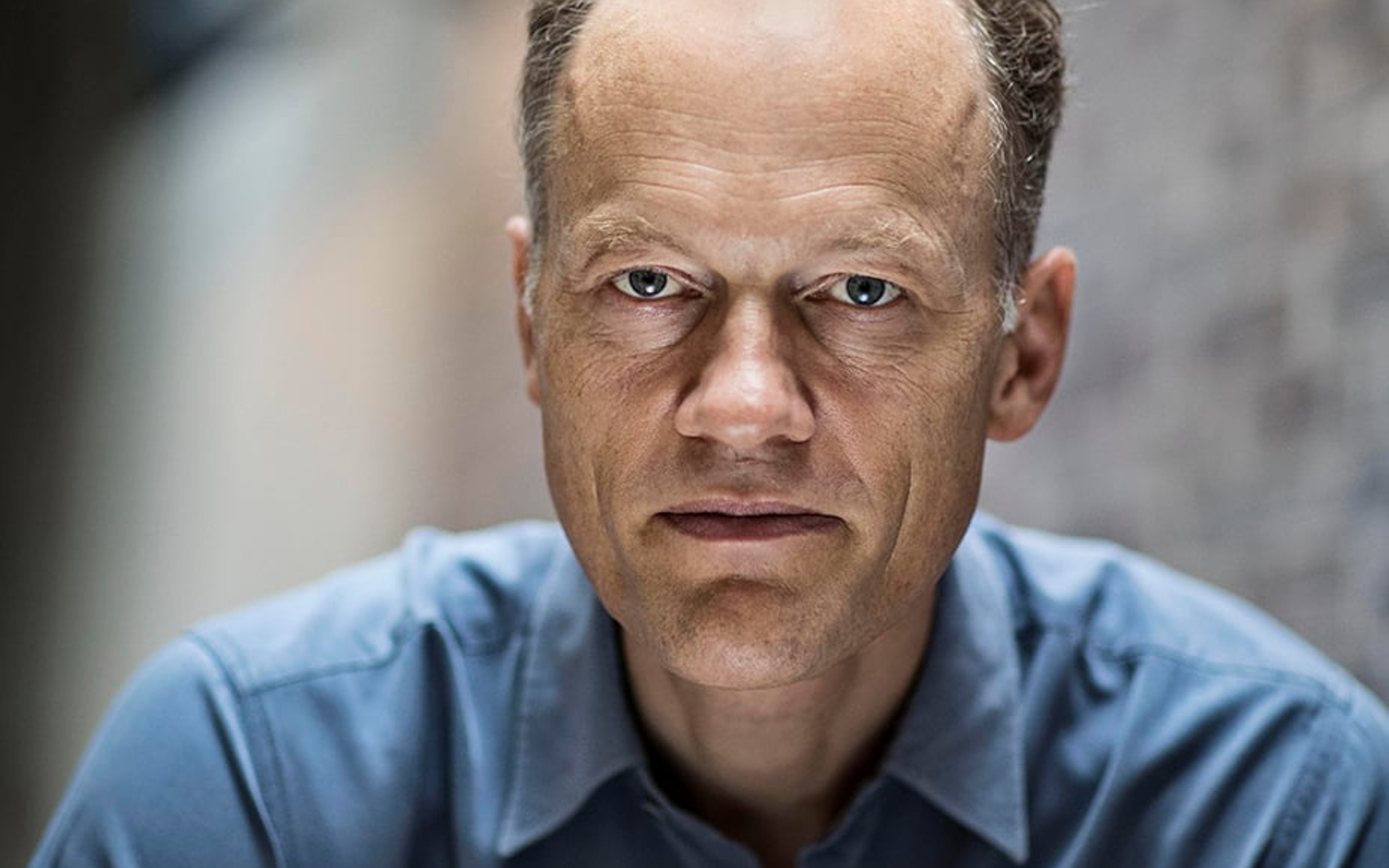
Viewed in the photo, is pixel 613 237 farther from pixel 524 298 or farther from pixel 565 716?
pixel 565 716

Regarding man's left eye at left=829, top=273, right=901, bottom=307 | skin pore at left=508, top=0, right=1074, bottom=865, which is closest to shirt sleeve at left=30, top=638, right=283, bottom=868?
skin pore at left=508, top=0, right=1074, bottom=865

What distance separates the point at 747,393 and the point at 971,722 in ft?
1.72

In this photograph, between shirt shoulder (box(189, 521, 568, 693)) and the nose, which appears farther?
shirt shoulder (box(189, 521, 568, 693))

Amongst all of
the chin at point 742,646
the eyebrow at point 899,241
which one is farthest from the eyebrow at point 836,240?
the chin at point 742,646

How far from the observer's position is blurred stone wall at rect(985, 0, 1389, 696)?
234cm

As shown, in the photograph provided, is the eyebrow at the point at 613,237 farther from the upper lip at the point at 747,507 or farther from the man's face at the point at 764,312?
the upper lip at the point at 747,507

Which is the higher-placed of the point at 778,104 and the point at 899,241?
the point at 778,104

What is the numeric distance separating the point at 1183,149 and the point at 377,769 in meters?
1.60

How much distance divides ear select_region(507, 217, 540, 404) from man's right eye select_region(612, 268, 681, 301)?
0.54 ft

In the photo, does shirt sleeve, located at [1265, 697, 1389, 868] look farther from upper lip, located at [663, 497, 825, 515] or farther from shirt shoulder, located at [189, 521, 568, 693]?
shirt shoulder, located at [189, 521, 568, 693]

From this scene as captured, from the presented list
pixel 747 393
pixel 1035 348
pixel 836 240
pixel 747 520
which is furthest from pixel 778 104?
pixel 1035 348

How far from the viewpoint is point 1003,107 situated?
170 cm

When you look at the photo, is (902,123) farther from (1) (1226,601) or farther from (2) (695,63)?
(1) (1226,601)

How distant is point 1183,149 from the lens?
273cm
